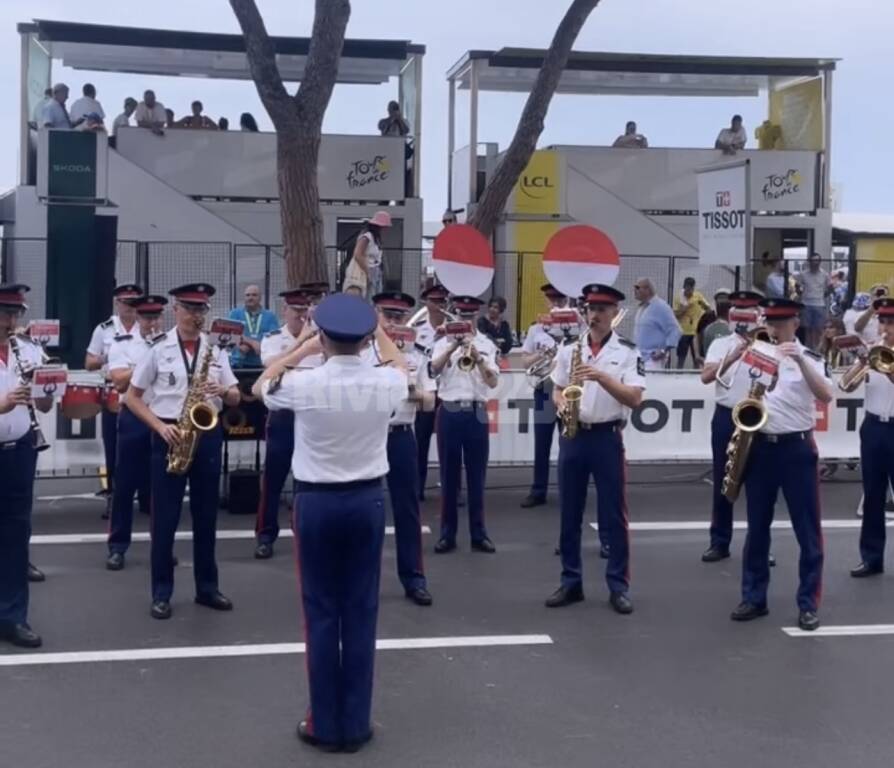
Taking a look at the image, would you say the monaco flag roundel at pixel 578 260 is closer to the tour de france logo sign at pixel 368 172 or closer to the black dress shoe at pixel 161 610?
the black dress shoe at pixel 161 610

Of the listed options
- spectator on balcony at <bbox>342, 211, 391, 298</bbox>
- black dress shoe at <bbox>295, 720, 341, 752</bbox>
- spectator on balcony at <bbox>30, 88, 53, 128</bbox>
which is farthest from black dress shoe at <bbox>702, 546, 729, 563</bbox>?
spectator on balcony at <bbox>30, 88, 53, 128</bbox>

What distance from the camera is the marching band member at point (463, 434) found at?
10.6 meters

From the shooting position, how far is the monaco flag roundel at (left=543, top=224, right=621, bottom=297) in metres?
10.9

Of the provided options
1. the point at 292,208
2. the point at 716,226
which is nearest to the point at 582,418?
the point at 716,226

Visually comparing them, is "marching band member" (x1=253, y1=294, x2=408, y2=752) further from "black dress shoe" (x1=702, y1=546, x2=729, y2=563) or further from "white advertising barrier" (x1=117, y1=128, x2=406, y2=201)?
"white advertising barrier" (x1=117, y1=128, x2=406, y2=201)

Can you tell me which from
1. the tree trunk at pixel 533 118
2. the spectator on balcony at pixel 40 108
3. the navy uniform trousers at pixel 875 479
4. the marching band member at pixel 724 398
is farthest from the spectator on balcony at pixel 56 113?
the navy uniform trousers at pixel 875 479

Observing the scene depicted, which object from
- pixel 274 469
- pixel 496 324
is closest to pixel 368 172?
pixel 496 324

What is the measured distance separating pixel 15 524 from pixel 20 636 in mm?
677

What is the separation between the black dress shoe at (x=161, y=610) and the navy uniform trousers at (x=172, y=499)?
0.11 ft

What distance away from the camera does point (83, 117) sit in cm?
2119

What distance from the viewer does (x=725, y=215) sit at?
15.5 m

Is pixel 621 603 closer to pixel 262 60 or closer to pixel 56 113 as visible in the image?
pixel 262 60

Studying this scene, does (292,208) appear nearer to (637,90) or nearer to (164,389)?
(164,389)

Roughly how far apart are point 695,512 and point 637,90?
15.6m
